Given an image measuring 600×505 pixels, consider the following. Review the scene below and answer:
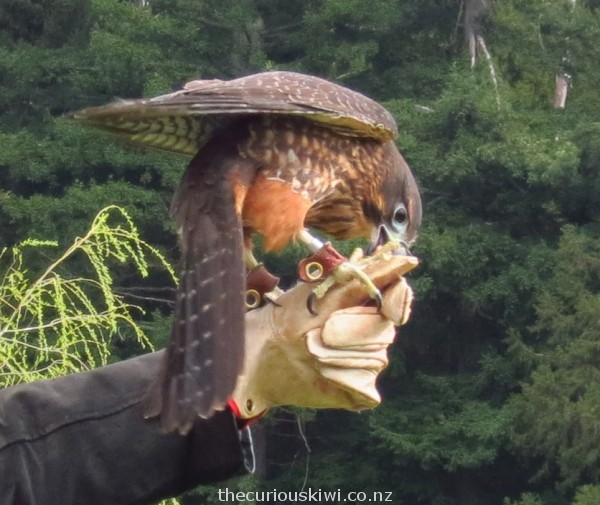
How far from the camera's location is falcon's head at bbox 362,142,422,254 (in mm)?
3490

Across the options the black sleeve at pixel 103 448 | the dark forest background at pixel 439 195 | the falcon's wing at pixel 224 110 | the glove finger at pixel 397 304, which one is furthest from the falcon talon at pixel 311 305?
the dark forest background at pixel 439 195

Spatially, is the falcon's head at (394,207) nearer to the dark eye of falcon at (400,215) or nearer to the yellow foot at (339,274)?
the dark eye of falcon at (400,215)

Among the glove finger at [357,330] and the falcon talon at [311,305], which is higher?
the falcon talon at [311,305]

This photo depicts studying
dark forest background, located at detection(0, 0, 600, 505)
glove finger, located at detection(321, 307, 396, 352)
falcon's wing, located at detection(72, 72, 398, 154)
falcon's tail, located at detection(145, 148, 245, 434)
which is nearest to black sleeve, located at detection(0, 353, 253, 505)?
falcon's tail, located at detection(145, 148, 245, 434)

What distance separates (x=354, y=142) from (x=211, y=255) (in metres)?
0.72

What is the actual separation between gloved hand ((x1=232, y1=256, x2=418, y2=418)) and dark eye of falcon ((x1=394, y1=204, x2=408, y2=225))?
3.13 ft

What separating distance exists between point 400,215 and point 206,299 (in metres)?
1.07

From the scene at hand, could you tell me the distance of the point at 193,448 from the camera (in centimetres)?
235

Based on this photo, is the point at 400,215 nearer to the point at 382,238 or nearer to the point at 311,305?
the point at 382,238

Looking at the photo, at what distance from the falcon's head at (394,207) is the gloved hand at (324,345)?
0.79 meters

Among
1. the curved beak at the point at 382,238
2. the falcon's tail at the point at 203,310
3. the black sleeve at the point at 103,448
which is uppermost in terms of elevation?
the falcon's tail at the point at 203,310

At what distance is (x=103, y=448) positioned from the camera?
235 cm

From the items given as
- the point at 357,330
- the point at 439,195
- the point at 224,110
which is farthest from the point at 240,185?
the point at 439,195

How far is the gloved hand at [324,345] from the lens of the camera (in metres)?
2.51
